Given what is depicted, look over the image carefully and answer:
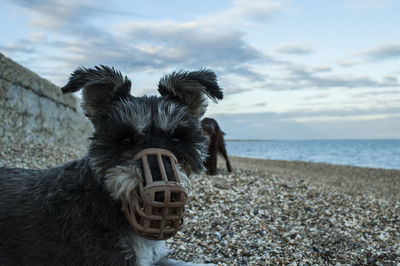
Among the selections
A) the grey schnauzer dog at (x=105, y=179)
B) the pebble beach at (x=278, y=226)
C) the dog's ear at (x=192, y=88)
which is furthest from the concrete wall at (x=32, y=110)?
the dog's ear at (x=192, y=88)

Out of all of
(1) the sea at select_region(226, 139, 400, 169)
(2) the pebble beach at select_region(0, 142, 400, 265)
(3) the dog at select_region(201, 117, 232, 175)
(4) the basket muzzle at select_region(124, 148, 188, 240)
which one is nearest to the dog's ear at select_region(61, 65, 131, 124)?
(4) the basket muzzle at select_region(124, 148, 188, 240)

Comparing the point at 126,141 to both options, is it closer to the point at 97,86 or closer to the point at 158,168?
the point at 158,168

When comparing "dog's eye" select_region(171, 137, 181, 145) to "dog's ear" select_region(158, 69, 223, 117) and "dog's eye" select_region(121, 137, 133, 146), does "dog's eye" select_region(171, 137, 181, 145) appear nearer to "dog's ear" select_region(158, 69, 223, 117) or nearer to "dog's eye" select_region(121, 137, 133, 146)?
"dog's eye" select_region(121, 137, 133, 146)

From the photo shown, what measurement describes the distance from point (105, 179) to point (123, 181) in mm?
349

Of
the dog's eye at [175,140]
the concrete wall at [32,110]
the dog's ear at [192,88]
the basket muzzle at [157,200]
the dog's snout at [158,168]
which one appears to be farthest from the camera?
the concrete wall at [32,110]

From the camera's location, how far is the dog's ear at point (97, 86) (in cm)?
391

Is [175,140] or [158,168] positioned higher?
[175,140]

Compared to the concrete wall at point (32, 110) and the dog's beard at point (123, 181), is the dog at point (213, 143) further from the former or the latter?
the dog's beard at point (123, 181)

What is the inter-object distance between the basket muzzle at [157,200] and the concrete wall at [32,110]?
11142 mm

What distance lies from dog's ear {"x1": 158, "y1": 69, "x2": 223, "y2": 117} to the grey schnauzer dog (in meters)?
0.01

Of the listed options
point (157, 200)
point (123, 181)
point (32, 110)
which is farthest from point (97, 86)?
point (32, 110)

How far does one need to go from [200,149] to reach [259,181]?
7.72m

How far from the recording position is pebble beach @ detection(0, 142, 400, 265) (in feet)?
19.2

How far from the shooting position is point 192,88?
14.1ft
